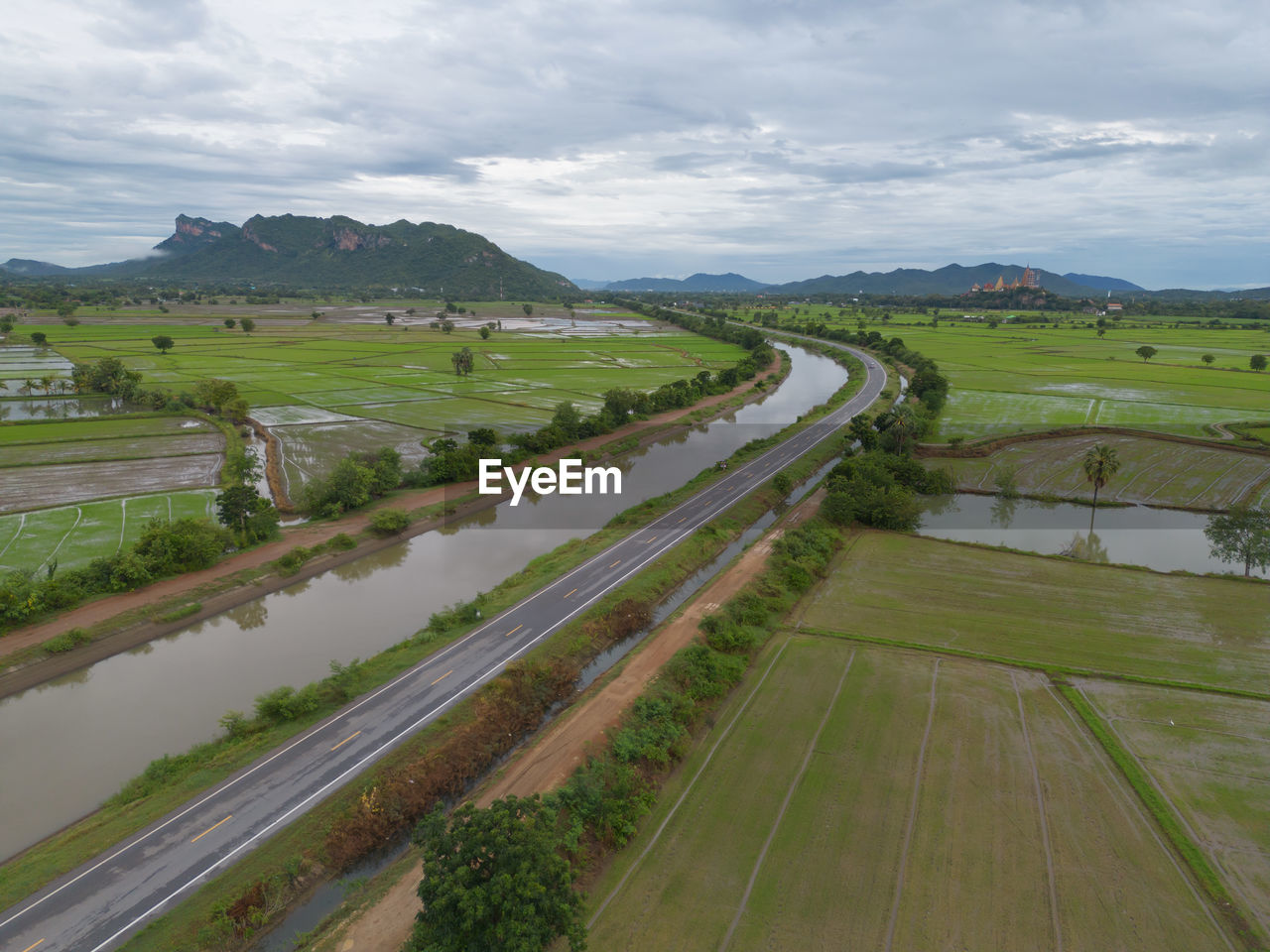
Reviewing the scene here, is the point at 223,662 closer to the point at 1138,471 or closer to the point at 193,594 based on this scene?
the point at 193,594

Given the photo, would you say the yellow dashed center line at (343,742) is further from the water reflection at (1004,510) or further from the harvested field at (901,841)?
the water reflection at (1004,510)

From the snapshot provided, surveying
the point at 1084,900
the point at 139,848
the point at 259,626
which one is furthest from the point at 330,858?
the point at 1084,900

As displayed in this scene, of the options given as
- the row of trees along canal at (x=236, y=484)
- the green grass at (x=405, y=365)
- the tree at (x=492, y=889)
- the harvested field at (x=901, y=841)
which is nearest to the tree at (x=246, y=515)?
the row of trees along canal at (x=236, y=484)

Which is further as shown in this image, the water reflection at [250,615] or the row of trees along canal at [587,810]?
the water reflection at [250,615]

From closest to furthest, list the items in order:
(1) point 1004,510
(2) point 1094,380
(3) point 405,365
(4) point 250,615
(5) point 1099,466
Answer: (4) point 250,615 → (5) point 1099,466 → (1) point 1004,510 → (2) point 1094,380 → (3) point 405,365

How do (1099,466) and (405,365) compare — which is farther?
(405,365)

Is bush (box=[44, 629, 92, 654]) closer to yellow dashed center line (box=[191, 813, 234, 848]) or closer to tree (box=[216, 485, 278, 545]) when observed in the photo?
tree (box=[216, 485, 278, 545])

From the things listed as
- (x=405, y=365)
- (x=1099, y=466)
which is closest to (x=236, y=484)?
(x=405, y=365)
